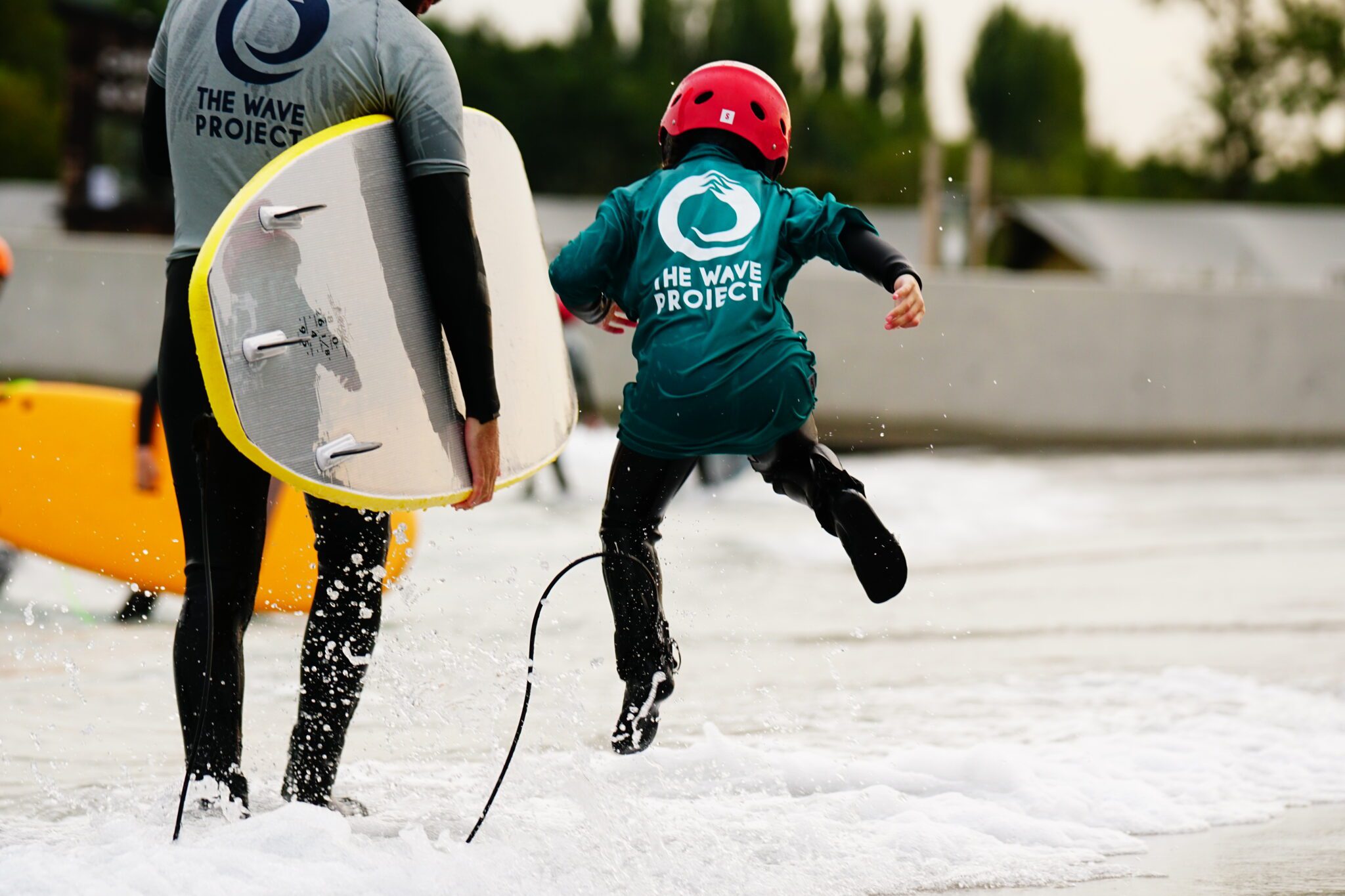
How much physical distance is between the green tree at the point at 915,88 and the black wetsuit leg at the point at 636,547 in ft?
286

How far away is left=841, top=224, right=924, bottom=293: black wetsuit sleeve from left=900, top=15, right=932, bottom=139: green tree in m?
Answer: 87.1

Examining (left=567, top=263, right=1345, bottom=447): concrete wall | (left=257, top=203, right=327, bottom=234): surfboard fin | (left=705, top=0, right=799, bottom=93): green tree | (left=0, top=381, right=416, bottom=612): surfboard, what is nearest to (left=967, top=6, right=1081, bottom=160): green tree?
(left=705, top=0, right=799, bottom=93): green tree

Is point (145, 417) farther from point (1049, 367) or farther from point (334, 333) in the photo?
point (1049, 367)

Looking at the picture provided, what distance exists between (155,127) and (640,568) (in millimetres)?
1297

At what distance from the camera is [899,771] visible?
11.5 feet

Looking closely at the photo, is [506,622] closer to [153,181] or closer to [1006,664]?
[1006,664]

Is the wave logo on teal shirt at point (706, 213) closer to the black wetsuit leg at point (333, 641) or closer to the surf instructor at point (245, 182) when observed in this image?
the surf instructor at point (245, 182)

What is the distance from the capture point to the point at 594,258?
3160 mm

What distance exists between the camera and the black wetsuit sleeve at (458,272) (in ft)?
8.89

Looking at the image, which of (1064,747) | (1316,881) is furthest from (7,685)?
(1316,881)

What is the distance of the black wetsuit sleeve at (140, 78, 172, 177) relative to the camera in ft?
9.41

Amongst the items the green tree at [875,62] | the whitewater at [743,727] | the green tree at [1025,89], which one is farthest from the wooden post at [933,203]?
the green tree at [875,62]

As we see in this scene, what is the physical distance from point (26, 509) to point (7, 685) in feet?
5.77

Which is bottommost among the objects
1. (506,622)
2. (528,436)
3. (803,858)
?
(506,622)
